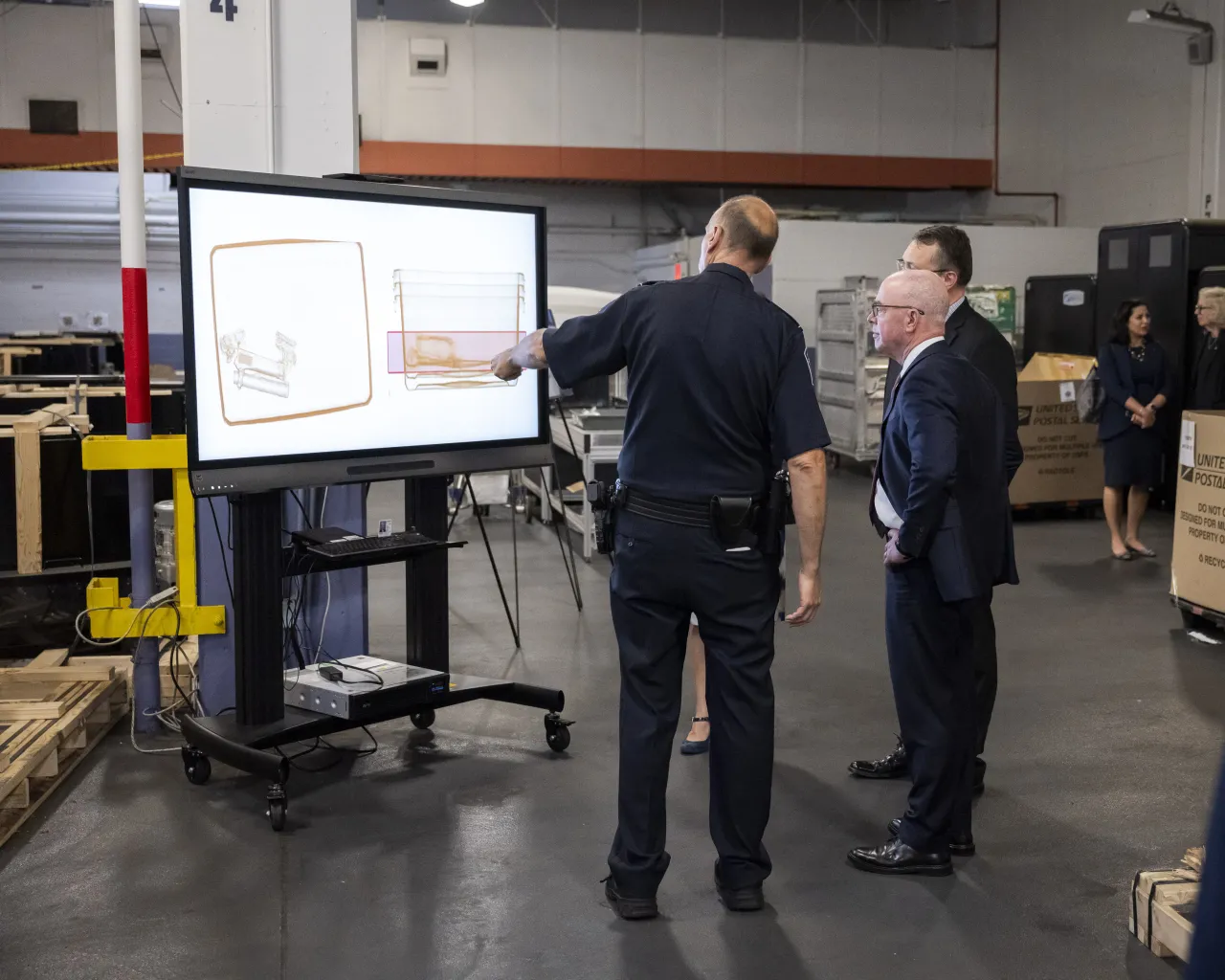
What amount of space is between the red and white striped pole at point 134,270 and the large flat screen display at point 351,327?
1.67ft

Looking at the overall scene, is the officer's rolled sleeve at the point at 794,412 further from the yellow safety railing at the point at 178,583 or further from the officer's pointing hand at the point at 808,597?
the yellow safety railing at the point at 178,583

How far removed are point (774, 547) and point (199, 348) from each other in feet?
5.99

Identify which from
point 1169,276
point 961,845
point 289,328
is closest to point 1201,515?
point 961,845

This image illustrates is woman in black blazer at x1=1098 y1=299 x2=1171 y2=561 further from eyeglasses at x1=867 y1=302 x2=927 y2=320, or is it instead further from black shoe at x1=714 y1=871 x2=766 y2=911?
black shoe at x1=714 y1=871 x2=766 y2=911

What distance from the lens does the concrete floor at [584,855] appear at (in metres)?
2.91

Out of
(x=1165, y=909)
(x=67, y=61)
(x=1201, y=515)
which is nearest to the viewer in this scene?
(x=1165, y=909)

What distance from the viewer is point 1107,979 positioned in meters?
2.83

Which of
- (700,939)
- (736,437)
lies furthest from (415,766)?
(736,437)

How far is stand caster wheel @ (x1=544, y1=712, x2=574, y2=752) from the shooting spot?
4.34 meters

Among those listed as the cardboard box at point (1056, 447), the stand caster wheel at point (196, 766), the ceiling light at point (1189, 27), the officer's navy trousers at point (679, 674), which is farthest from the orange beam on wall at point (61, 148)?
the officer's navy trousers at point (679, 674)

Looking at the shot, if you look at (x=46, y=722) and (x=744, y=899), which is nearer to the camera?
(x=744, y=899)

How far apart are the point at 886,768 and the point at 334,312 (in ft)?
7.70

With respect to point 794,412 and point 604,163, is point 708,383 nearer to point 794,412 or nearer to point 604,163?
point 794,412

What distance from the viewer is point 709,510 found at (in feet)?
9.73
